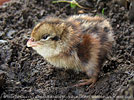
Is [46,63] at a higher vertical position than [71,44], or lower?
lower

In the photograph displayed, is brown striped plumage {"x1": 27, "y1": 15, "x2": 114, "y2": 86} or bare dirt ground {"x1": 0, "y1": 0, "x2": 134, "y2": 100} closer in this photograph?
bare dirt ground {"x1": 0, "y1": 0, "x2": 134, "y2": 100}

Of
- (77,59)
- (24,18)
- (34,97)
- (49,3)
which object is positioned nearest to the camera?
(34,97)

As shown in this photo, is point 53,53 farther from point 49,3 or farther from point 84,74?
point 49,3

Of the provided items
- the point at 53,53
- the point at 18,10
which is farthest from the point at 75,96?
the point at 18,10

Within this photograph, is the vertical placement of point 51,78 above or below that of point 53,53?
below

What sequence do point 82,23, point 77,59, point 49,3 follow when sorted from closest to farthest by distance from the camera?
1. point 77,59
2. point 82,23
3. point 49,3
